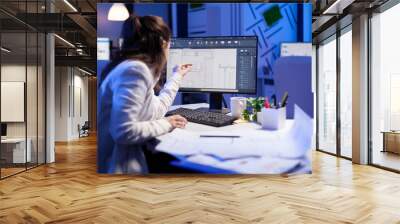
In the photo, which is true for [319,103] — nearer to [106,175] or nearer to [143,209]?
[106,175]

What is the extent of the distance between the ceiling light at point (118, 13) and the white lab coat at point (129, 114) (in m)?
0.68

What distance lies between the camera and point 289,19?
565cm

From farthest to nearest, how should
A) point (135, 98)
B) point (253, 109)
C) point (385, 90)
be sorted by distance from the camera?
point (385, 90) → point (253, 109) → point (135, 98)

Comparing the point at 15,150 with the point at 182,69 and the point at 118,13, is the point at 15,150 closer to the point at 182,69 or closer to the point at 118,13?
the point at 118,13

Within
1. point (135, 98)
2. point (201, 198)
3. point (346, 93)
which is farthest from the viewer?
point (346, 93)

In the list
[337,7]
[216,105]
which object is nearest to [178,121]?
[216,105]

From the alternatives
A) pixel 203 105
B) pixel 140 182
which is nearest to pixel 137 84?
pixel 203 105

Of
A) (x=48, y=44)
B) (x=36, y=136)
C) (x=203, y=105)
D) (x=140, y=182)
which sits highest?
(x=48, y=44)

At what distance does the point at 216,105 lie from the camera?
5.48 meters

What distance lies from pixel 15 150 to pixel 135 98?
9.35 feet

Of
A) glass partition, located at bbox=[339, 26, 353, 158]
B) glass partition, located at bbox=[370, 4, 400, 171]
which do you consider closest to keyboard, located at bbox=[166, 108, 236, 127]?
glass partition, located at bbox=[370, 4, 400, 171]

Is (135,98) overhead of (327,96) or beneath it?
beneath

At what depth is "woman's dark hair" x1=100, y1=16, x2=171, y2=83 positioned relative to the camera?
544cm

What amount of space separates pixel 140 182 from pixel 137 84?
1.37 metres
